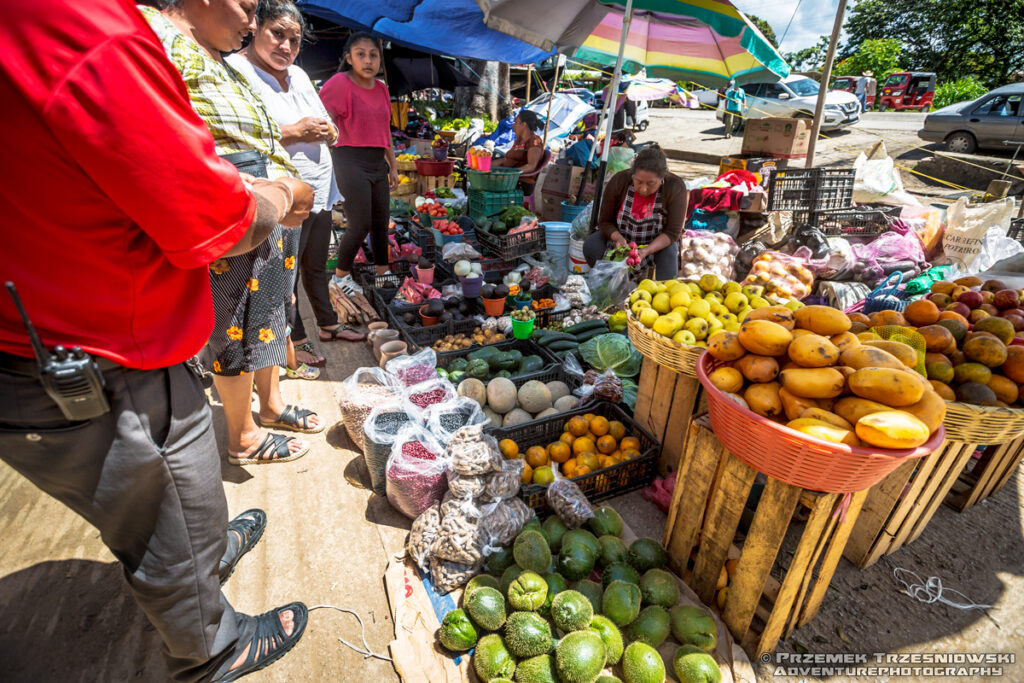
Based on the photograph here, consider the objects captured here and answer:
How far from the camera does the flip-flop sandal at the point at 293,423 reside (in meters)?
3.22

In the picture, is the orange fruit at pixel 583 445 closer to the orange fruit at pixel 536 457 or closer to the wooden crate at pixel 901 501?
the orange fruit at pixel 536 457

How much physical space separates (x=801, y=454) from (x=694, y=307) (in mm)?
1069

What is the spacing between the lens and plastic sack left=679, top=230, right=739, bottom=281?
4645 millimetres

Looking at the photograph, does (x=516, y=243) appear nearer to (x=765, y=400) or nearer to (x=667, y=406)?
(x=667, y=406)

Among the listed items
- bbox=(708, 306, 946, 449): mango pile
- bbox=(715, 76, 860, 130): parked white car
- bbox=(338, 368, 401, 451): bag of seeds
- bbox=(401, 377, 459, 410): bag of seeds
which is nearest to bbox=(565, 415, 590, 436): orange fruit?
bbox=(401, 377, 459, 410): bag of seeds

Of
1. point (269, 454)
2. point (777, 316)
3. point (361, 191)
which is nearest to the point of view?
point (777, 316)

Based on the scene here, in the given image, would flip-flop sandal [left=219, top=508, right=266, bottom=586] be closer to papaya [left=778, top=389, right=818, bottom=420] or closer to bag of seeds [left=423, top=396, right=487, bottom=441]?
bag of seeds [left=423, top=396, right=487, bottom=441]

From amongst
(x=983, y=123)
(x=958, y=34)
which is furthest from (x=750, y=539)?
(x=958, y=34)

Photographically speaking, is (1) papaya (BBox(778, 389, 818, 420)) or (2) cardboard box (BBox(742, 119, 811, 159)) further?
(2) cardboard box (BBox(742, 119, 811, 159))

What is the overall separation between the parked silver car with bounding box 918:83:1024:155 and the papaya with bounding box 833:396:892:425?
15.5 m

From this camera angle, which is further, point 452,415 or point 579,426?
point 579,426

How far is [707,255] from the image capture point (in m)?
4.68

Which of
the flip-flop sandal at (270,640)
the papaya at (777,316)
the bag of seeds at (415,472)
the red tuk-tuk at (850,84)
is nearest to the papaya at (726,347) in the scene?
the papaya at (777,316)

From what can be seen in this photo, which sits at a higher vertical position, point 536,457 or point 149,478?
point 149,478
